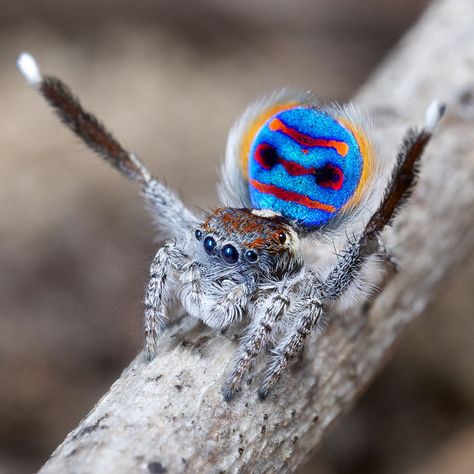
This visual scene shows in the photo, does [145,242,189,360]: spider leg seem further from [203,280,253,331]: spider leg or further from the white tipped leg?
the white tipped leg

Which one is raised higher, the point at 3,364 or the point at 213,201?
the point at 213,201

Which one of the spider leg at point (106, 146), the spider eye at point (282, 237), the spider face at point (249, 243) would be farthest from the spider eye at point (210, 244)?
the spider leg at point (106, 146)

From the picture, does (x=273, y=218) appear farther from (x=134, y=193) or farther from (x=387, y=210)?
(x=134, y=193)

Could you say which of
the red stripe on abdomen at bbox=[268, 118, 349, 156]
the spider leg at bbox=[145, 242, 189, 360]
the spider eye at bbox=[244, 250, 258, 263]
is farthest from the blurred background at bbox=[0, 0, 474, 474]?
the red stripe on abdomen at bbox=[268, 118, 349, 156]

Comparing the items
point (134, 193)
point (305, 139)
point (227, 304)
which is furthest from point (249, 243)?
point (134, 193)

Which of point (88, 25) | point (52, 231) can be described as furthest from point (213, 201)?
point (88, 25)

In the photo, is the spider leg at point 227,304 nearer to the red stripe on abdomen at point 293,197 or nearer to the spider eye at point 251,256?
the spider eye at point 251,256


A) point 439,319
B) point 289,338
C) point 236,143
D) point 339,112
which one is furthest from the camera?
point 439,319

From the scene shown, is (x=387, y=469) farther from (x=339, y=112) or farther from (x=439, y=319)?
(x=339, y=112)
